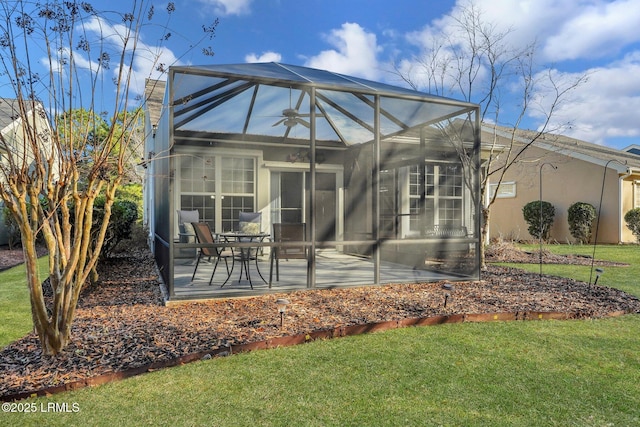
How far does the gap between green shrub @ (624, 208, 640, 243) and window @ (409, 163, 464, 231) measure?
7.29m

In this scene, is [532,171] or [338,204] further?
[532,171]

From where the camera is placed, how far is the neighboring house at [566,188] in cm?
1380

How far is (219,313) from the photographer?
4199 millimetres

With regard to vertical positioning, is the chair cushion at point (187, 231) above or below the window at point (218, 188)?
below

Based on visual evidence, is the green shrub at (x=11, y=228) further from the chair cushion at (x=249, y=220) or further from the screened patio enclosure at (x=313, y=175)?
the chair cushion at (x=249, y=220)

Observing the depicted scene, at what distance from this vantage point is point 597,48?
12492mm

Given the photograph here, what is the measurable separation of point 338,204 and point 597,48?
1008cm

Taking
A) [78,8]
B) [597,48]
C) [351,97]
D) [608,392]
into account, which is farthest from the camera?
[597,48]

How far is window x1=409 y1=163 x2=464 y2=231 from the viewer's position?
10.4 m

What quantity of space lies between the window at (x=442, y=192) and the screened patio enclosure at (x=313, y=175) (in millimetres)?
28

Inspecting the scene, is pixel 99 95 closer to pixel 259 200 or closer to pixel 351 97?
pixel 351 97

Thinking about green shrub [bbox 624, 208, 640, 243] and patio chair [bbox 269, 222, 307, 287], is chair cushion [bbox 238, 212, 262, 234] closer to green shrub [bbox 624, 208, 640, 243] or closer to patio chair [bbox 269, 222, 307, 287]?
patio chair [bbox 269, 222, 307, 287]

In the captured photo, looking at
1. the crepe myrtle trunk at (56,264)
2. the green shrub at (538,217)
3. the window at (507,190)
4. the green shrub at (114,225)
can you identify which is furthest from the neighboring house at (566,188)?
the crepe myrtle trunk at (56,264)

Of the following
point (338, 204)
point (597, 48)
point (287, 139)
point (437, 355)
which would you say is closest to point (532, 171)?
point (597, 48)
